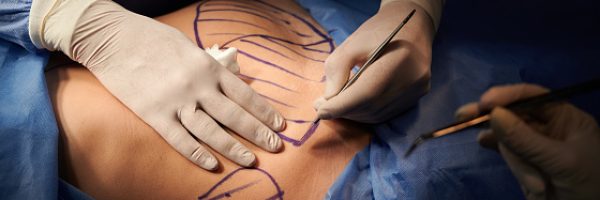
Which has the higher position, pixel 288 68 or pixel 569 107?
pixel 569 107

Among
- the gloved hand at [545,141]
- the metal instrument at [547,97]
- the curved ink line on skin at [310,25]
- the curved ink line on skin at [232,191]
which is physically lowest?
the curved ink line on skin at [232,191]

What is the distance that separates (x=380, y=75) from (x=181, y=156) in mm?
501

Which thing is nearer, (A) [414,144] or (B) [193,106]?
(A) [414,144]

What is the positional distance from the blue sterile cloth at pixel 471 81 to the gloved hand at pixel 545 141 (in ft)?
0.15

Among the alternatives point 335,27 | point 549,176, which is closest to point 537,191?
point 549,176

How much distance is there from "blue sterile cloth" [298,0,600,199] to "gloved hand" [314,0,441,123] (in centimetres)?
5

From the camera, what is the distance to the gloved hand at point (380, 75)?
924mm

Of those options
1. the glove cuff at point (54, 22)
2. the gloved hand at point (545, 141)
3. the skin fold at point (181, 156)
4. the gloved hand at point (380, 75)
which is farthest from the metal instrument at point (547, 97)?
the glove cuff at point (54, 22)

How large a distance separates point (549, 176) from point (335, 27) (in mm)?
731

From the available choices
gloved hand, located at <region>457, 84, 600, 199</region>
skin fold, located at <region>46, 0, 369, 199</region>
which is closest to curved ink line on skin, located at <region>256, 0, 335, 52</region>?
skin fold, located at <region>46, 0, 369, 199</region>

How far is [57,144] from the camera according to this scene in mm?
876

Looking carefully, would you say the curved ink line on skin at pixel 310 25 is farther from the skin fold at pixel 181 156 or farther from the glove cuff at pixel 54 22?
the glove cuff at pixel 54 22

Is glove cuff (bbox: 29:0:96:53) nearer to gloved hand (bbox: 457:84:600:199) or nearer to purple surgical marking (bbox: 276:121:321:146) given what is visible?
purple surgical marking (bbox: 276:121:321:146)

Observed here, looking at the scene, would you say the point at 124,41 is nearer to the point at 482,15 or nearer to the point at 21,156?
the point at 21,156
